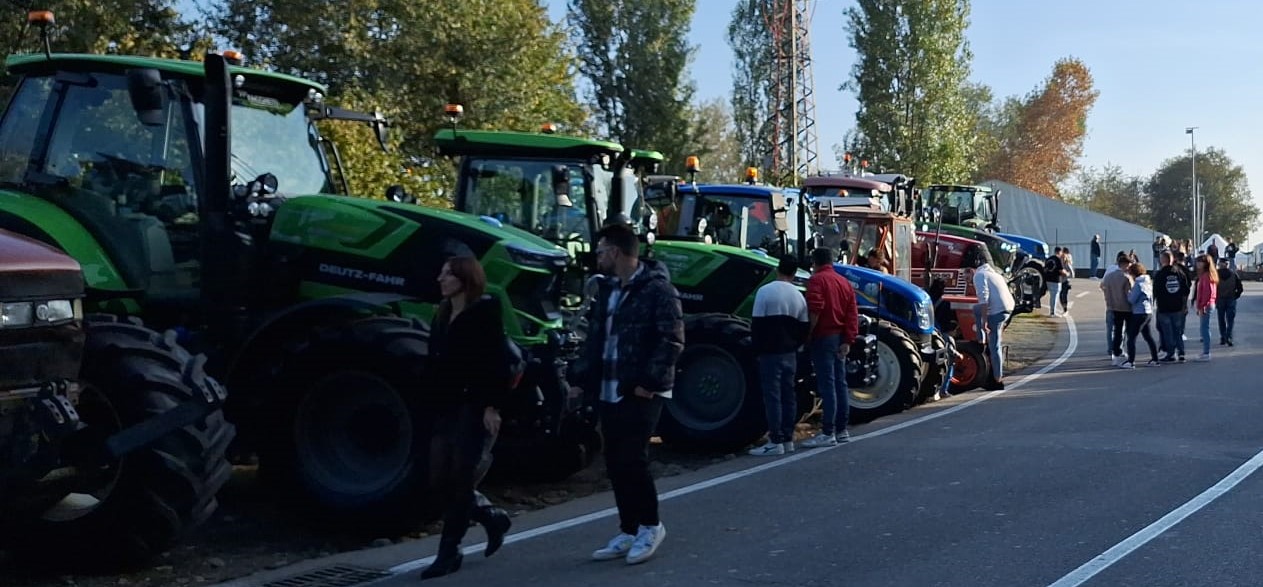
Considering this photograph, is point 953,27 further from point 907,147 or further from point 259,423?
point 259,423

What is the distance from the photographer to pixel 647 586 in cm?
715

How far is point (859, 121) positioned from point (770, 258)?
45760 mm

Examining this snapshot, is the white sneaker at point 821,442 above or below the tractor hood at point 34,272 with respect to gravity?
below

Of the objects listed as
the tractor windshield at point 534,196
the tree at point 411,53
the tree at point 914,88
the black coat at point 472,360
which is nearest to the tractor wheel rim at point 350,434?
the black coat at point 472,360

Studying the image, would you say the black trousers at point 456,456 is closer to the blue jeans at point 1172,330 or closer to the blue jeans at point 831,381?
the blue jeans at point 831,381

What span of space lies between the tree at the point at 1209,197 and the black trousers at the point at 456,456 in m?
107

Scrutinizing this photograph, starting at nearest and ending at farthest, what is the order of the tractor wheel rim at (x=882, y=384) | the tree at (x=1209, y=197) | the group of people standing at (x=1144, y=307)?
the tractor wheel rim at (x=882, y=384)
the group of people standing at (x=1144, y=307)
the tree at (x=1209, y=197)

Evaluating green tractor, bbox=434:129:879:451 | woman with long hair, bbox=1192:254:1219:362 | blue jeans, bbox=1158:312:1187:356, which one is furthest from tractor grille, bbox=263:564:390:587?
woman with long hair, bbox=1192:254:1219:362

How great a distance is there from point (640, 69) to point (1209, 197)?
233ft

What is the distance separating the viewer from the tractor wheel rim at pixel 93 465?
732 centimetres

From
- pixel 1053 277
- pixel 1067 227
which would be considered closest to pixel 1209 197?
pixel 1067 227

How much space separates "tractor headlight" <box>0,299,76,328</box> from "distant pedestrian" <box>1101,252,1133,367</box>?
1711 cm

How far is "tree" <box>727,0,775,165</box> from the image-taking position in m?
64.1

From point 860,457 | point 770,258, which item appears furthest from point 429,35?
point 860,457
